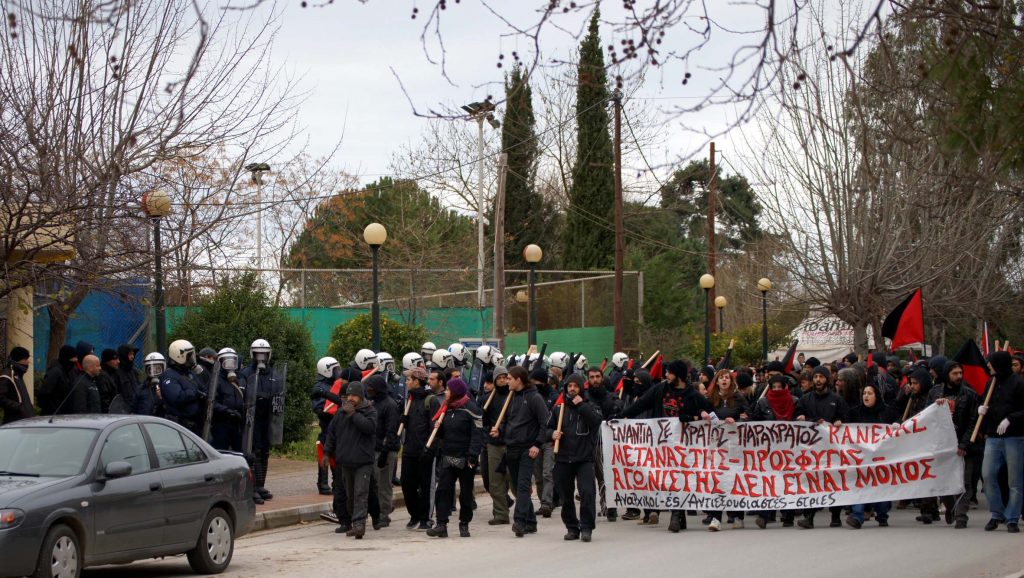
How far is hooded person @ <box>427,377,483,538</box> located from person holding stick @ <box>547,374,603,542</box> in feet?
Result: 3.34

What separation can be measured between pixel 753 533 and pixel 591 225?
3215 cm

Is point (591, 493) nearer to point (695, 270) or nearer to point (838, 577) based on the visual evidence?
point (838, 577)

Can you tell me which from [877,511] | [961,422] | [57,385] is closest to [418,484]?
[57,385]

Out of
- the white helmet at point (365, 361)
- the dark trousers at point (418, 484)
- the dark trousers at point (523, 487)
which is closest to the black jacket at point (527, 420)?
the dark trousers at point (523, 487)

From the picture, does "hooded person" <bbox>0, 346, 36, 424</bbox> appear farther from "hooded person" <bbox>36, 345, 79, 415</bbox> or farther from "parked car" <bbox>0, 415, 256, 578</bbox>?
"parked car" <bbox>0, 415, 256, 578</bbox>

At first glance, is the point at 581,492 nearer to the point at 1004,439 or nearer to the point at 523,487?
the point at 523,487

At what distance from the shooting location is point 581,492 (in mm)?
12914

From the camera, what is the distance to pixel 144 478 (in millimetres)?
9930

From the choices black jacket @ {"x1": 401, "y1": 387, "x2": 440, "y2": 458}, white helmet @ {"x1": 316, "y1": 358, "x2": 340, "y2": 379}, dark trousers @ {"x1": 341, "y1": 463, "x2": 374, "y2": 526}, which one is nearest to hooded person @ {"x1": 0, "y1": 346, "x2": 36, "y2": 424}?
dark trousers @ {"x1": 341, "y1": 463, "x2": 374, "y2": 526}

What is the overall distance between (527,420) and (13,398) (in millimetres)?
5680

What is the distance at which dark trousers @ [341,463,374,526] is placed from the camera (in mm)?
13188

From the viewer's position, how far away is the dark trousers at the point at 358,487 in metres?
13.2

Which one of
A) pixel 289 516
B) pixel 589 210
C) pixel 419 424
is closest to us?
pixel 419 424

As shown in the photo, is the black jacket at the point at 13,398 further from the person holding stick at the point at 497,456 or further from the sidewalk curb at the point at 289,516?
the person holding stick at the point at 497,456
